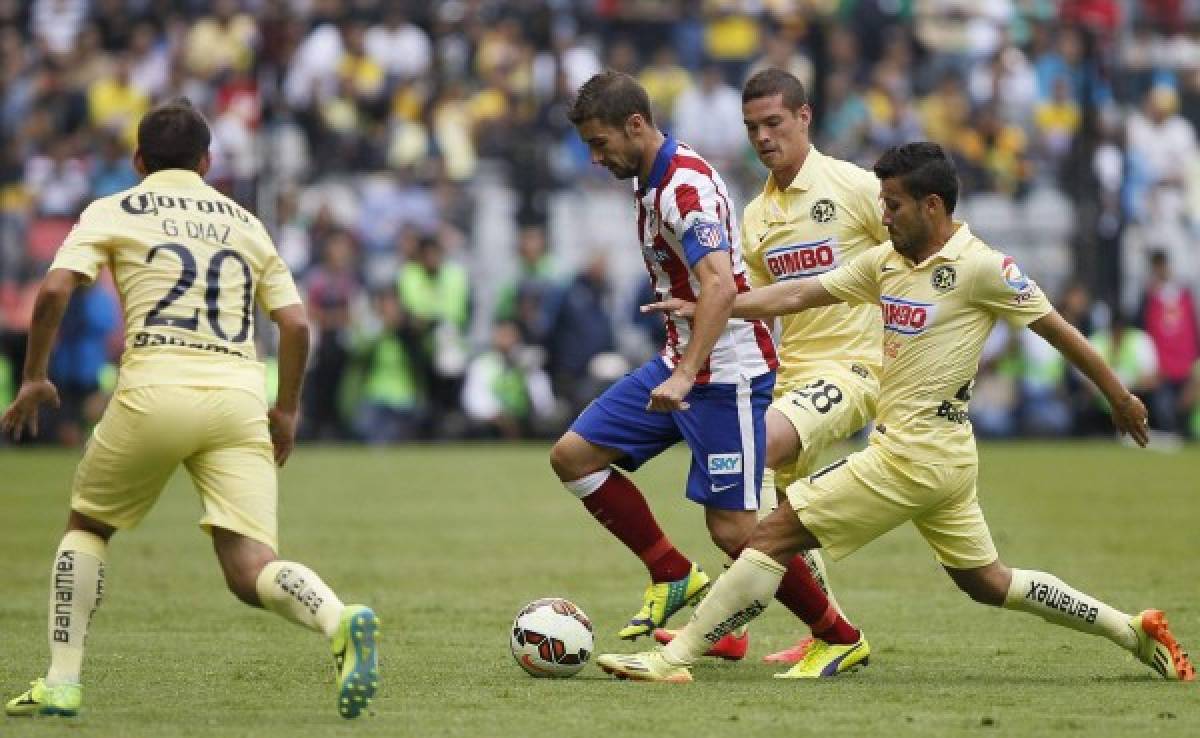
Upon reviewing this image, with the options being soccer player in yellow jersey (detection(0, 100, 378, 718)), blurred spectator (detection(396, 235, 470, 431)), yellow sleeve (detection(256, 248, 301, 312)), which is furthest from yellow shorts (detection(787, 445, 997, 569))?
blurred spectator (detection(396, 235, 470, 431))

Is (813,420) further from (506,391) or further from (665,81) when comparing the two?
(665,81)

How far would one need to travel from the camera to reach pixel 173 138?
7531mm

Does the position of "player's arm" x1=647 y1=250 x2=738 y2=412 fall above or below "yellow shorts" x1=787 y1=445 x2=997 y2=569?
above

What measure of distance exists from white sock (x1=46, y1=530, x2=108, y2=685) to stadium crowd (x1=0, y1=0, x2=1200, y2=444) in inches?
639

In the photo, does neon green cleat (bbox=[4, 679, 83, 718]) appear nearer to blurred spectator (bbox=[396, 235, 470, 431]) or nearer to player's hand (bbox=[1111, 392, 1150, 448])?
player's hand (bbox=[1111, 392, 1150, 448])

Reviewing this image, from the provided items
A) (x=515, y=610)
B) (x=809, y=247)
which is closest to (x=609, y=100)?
(x=809, y=247)

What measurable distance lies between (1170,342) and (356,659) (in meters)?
19.9

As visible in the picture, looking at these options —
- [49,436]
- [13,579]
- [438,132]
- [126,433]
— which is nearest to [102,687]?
[126,433]

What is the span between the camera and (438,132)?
25.4 m

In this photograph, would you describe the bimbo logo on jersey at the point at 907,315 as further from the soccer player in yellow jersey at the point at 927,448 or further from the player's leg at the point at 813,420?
the player's leg at the point at 813,420

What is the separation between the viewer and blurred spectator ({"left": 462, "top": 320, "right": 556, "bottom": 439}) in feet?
79.5

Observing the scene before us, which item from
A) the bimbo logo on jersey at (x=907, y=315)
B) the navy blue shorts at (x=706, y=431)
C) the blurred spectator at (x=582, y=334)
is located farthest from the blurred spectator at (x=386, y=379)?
the bimbo logo on jersey at (x=907, y=315)

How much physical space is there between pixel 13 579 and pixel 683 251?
5.63m

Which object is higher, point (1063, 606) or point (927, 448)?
point (927, 448)
